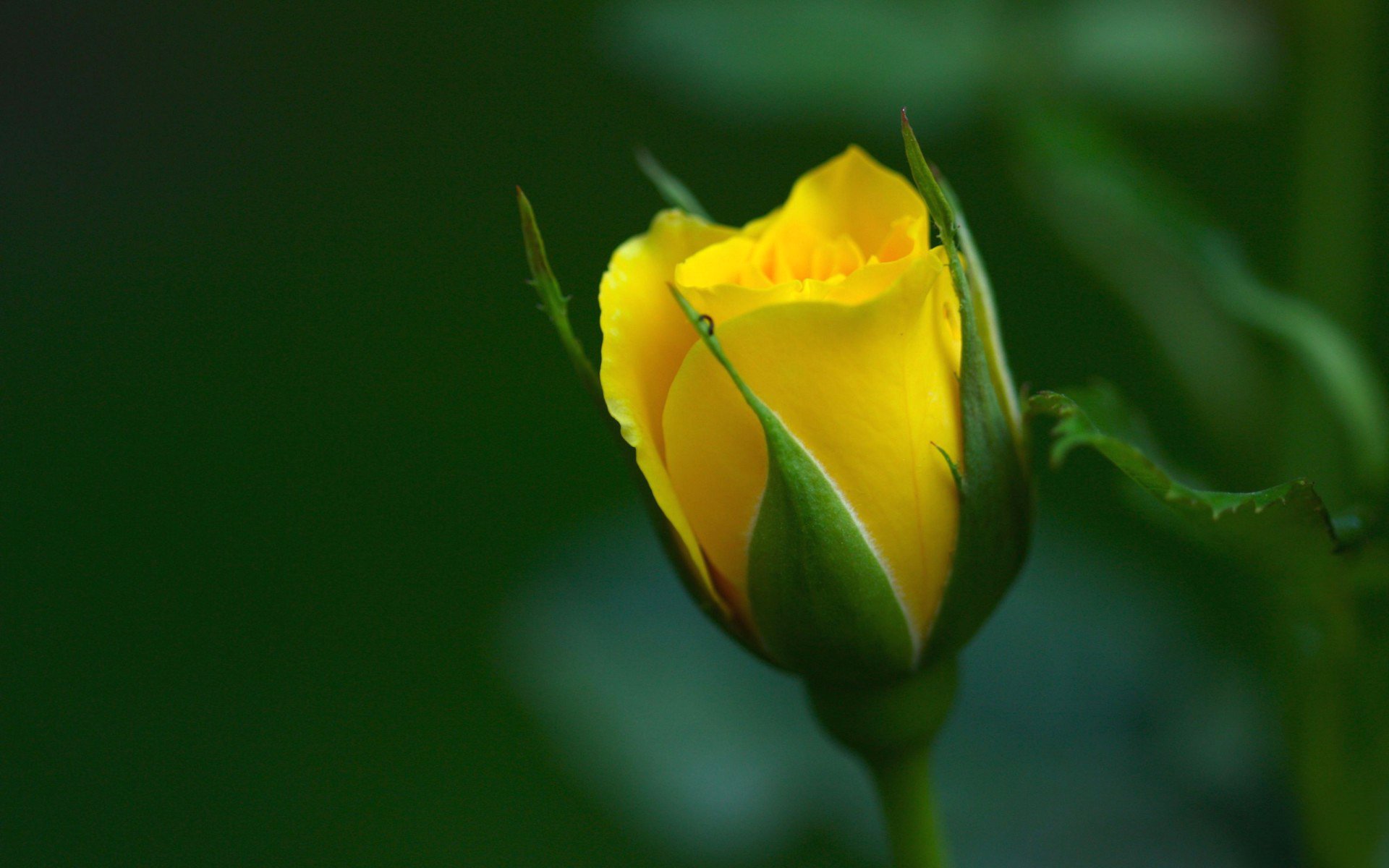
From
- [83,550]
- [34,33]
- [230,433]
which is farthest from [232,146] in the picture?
[83,550]

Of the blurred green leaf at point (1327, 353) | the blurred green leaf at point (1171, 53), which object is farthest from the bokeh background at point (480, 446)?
the blurred green leaf at point (1327, 353)

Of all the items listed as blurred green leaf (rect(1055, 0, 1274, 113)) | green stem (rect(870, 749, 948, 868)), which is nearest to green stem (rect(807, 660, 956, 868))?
green stem (rect(870, 749, 948, 868))

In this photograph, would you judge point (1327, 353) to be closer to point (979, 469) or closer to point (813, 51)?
point (979, 469)

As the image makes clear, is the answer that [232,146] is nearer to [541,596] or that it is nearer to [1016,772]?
[541,596]

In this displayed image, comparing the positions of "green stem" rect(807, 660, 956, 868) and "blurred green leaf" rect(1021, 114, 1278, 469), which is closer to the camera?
"green stem" rect(807, 660, 956, 868)

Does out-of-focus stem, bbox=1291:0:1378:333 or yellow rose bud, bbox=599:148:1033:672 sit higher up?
yellow rose bud, bbox=599:148:1033:672

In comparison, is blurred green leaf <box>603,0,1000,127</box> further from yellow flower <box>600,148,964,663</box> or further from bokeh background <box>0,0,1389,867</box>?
yellow flower <box>600,148,964,663</box>

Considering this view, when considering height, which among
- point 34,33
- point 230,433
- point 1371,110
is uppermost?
point 34,33
